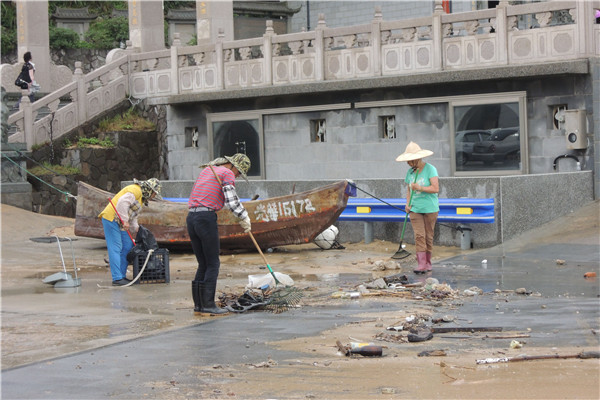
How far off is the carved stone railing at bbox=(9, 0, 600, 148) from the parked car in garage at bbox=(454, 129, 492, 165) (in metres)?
1.45

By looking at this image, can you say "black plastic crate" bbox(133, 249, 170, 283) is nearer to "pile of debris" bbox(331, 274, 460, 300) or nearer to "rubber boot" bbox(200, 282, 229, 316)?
"pile of debris" bbox(331, 274, 460, 300)

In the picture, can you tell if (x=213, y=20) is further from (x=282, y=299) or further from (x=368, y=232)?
(x=282, y=299)

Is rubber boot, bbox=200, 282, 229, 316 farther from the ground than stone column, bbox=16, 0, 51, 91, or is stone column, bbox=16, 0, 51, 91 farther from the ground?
stone column, bbox=16, 0, 51, 91

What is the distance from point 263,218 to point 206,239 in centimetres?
655

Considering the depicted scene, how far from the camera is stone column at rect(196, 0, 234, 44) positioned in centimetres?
2864

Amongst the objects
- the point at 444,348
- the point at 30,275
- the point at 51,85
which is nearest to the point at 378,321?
the point at 444,348

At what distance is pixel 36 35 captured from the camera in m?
33.0

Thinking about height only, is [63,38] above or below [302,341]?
above

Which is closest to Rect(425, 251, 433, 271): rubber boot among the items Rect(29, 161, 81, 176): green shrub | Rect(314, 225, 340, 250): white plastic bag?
Rect(314, 225, 340, 250): white plastic bag

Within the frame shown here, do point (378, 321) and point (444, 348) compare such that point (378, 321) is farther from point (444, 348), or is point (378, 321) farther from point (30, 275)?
point (30, 275)

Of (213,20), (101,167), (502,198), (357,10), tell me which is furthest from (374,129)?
(357,10)

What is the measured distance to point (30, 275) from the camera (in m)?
16.2

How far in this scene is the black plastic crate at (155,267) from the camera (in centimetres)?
1450

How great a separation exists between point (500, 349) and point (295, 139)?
16335mm
